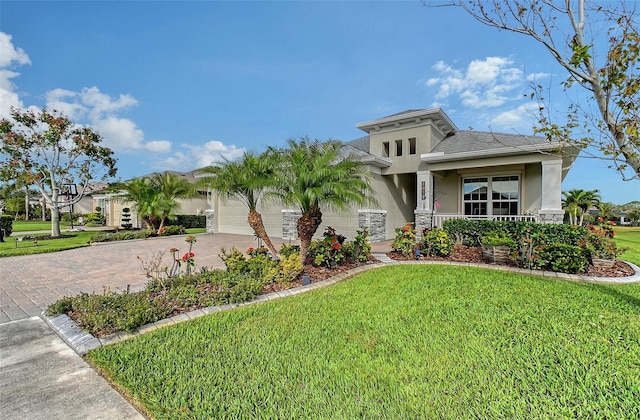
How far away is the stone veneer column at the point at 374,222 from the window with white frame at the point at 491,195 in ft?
13.7

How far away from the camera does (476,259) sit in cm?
918

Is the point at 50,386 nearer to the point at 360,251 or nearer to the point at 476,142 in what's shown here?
the point at 360,251

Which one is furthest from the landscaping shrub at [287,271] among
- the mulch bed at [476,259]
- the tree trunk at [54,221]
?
the tree trunk at [54,221]

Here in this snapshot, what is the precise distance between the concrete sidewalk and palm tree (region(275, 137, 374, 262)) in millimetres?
4939

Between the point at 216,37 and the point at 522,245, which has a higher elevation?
the point at 216,37

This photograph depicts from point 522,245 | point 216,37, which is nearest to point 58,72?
point 216,37

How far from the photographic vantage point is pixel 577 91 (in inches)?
188

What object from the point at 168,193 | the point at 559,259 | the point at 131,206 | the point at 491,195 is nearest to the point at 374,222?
the point at 491,195

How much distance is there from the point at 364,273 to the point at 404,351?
4.04 metres

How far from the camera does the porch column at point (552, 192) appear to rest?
430 inches

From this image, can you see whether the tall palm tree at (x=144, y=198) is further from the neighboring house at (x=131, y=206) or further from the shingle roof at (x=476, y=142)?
the shingle roof at (x=476, y=142)

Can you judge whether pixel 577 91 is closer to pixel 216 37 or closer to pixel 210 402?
pixel 210 402

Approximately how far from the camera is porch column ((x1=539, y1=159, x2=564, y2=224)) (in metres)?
10.9

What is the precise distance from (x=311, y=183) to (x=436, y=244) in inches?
198
